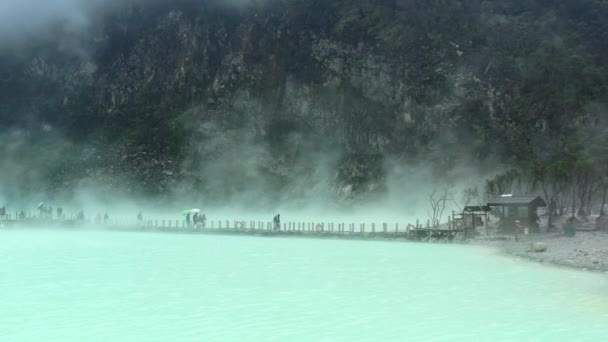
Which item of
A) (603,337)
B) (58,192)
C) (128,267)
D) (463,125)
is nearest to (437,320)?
(603,337)

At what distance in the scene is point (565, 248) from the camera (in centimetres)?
4212

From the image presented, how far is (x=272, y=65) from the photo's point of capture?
115438 millimetres

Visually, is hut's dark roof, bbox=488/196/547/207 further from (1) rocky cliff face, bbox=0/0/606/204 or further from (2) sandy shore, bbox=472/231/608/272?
(1) rocky cliff face, bbox=0/0/606/204

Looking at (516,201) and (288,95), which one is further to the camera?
(288,95)

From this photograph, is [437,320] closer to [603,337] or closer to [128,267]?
→ [603,337]

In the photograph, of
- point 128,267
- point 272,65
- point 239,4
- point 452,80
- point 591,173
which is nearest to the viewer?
point 128,267

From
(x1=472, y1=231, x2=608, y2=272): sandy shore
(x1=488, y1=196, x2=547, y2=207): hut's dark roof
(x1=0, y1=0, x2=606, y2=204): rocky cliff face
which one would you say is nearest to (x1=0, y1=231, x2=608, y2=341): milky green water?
(x1=472, y1=231, x2=608, y2=272): sandy shore

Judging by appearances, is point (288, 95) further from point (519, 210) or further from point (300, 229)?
point (519, 210)

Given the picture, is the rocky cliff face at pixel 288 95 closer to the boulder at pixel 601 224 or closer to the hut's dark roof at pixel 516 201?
the boulder at pixel 601 224

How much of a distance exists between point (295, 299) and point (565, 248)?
25.1 m

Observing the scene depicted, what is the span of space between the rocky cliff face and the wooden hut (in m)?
37.6

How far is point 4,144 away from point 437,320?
11284 cm

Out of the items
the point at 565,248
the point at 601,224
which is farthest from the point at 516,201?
the point at 565,248

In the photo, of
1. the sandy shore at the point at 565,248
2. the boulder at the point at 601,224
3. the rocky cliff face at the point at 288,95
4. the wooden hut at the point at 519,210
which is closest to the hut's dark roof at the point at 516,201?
the wooden hut at the point at 519,210
